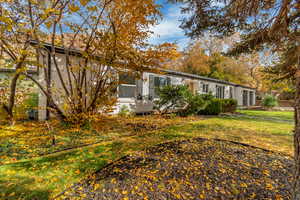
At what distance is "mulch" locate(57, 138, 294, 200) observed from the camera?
2262 mm

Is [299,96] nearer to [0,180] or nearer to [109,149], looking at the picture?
[109,149]

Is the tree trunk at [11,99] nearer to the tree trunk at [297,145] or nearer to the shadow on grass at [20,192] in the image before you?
the shadow on grass at [20,192]

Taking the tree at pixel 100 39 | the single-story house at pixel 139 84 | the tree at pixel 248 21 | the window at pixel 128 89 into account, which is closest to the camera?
the tree at pixel 248 21

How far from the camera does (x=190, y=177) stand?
2664mm

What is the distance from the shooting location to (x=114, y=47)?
509cm

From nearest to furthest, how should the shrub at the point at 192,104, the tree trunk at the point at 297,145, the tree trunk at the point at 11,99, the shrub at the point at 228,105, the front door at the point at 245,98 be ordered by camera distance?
the tree trunk at the point at 297,145 < the tree trunk at the point at 11,99 < the shrub at the point at 192,104 < the shrub at the point at 228,105 < the front door at the point at 245,98

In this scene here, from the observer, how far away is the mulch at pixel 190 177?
2262 millimetres

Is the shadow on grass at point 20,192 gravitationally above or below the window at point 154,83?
below

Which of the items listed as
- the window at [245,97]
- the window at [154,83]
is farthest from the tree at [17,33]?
the window at [245,97]

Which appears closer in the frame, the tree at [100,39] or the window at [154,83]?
the tree at [100,39]

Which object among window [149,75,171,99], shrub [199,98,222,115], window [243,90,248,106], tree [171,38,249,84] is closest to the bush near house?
shrub [199,98,222,115]

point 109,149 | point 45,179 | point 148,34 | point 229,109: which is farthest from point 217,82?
point 45,179

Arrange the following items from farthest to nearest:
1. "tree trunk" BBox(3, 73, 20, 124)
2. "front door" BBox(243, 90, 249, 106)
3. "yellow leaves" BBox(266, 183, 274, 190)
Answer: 1. "front door" BBox(243, 90, 249, 106)
2. "tree trunk" BBox(3, 73, 20, 124)
3. "yellow leaves" BBox(266, 183, 274, 190)

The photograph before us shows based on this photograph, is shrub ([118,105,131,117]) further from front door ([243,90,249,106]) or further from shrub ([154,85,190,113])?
front door ([243,90,249,106])
